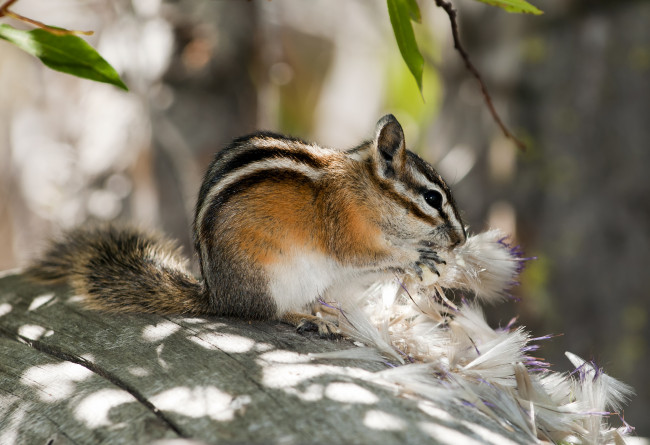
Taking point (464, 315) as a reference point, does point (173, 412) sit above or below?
below

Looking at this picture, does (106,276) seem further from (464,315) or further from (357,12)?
(357,12)

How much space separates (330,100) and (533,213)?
5.28 metres

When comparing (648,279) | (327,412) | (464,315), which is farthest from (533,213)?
(327,412)

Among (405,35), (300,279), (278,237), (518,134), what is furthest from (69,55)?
(518,134)

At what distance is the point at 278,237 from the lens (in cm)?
231

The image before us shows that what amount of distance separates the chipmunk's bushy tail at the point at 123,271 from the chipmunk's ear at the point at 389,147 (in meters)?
0.80

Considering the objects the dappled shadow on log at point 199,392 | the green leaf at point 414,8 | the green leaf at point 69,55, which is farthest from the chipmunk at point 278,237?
the green leaf at point 69,55

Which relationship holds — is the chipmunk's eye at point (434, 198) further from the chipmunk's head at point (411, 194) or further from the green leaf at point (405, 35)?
the green leaf at point (405, 35)

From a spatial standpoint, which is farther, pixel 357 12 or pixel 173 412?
pixel 357 12

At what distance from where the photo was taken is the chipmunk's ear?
247cm

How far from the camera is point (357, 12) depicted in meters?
8.61

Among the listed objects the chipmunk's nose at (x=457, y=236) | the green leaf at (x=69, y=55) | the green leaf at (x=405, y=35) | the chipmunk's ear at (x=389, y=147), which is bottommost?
the chipmunk's nose at (x=457, y=236)

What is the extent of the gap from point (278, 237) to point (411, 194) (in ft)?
1.71

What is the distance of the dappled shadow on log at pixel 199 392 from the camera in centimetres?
134
